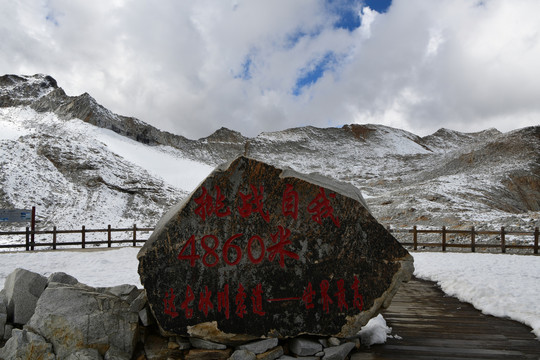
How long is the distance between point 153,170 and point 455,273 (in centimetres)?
4106

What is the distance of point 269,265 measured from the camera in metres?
4.55

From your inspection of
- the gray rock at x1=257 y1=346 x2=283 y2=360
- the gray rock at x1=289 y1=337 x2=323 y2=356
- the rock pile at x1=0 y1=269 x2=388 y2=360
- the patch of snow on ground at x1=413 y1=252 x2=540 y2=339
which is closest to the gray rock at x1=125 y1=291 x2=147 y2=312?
the rock pile at x1=0 y1=269 x2=388 y2=360

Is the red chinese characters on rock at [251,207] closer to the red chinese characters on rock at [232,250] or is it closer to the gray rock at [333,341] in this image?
the red chinese characters on rock at [232,250]

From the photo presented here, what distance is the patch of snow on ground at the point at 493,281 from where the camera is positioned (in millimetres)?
6156

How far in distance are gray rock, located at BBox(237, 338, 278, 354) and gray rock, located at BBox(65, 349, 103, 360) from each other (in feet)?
6.34

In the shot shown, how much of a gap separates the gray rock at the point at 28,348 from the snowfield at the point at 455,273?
4353mm

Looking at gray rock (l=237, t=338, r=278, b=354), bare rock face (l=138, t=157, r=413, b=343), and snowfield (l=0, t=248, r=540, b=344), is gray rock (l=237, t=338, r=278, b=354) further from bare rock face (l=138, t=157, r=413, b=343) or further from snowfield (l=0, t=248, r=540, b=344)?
snowfield (l=0, t=248, r=540, b=344)

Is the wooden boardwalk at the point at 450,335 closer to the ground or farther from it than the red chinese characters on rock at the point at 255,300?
closer to the ground

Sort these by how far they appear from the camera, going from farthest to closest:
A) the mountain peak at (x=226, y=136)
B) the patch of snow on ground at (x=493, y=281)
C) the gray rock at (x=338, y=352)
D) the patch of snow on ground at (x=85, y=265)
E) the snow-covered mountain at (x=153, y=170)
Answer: the mountain peak at (x=226, y=136)
the snow-covered mountain at (x=153, y=170)
the patch of snow on ground at (x=85, y=265)
the patch of snow on ground at (x=493, y=281)
the gray rock at (x=338, y=352)

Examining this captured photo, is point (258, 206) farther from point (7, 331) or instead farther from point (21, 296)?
point (7, 331)

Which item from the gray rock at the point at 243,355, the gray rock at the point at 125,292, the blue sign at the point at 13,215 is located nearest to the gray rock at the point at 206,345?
the gray rock at the point at 243,355

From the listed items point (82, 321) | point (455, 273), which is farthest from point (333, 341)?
point (455, 273)

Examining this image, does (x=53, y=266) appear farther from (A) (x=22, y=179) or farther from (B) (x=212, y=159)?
(B) (x=212, y=159)

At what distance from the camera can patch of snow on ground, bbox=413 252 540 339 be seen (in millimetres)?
6156
